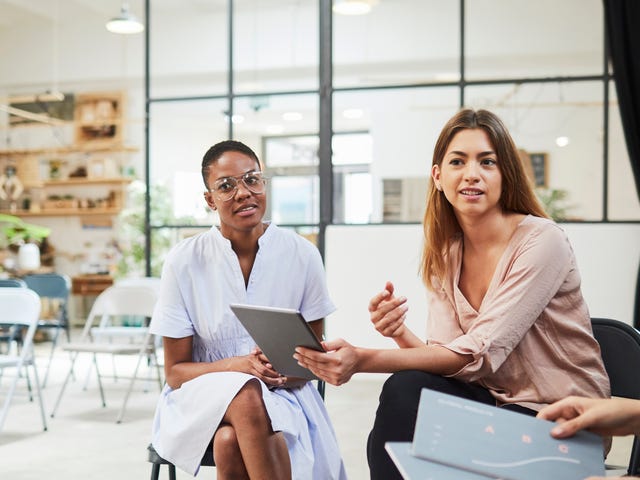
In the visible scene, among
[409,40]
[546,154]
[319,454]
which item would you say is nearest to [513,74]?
[546,154]

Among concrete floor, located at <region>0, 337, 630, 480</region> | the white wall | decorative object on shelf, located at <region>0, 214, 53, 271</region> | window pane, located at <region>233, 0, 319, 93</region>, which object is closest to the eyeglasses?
concrete floor, located at <region>0, 337, 630, 480</region>

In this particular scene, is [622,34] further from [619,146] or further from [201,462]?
[201,462]

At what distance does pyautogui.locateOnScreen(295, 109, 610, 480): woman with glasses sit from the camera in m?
1.73

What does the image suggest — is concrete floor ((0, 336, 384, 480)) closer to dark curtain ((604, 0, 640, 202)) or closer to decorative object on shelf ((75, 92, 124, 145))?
dark curtain ((604, 0, 640, 202))

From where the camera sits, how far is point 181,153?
12.2m

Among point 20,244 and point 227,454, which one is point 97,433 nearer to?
point 227,454

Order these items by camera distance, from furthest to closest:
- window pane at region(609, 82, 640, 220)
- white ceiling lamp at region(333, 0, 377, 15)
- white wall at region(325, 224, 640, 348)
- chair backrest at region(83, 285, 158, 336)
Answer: white ceiling lamp at region(333, 0, 377, 15) → window pane at region(609, 82, 640, 220) → white wall at region(325, 224, 640, 348) → chair backrest at region(83, 285, 158, 336)

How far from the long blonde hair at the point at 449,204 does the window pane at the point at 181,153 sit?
1.98 m

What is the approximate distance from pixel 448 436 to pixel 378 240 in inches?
198

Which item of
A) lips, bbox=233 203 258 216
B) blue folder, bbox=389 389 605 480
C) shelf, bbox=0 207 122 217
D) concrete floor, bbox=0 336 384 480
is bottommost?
concrete floor, bbox=0 336 384 480

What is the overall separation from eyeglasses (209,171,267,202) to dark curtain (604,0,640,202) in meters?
4.30

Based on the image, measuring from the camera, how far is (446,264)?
2031 mm

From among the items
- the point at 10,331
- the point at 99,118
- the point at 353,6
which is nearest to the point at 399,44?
the point at 353,6

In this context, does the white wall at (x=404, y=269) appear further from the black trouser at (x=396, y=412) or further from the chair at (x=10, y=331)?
the black trouser at (x=396, y=412)
